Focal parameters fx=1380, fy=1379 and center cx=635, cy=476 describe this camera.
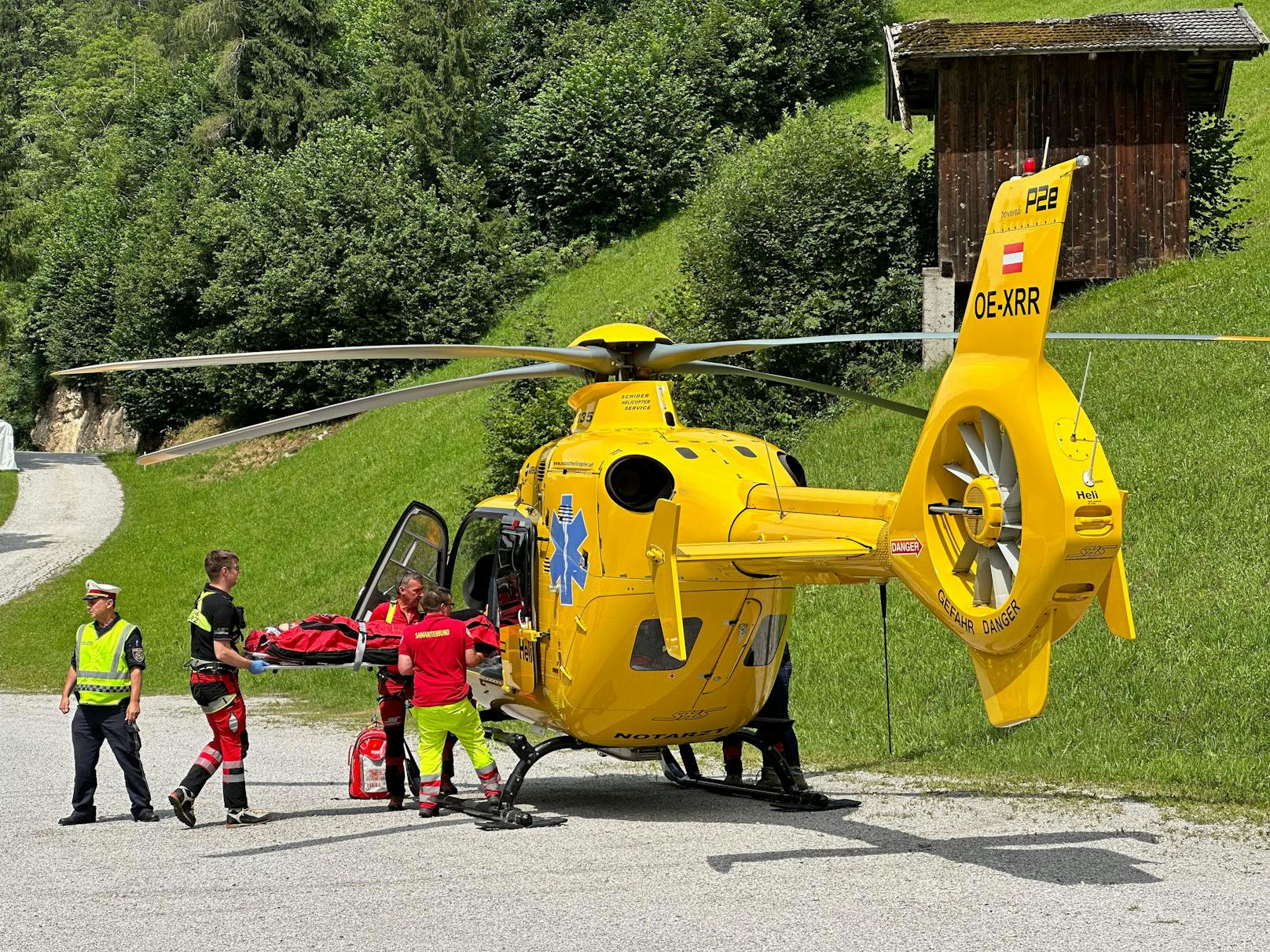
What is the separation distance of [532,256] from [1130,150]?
72.5 ft

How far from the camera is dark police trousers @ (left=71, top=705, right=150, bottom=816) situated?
1085 cm

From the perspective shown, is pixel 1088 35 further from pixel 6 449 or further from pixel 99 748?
pixel 6 449

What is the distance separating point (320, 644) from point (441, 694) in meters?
1.23

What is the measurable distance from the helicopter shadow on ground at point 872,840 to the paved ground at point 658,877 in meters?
0.03

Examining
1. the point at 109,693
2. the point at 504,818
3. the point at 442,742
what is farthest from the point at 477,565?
the point at 109,693

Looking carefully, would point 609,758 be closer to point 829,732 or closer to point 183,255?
point 829,732

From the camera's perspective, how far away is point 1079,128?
25.8m

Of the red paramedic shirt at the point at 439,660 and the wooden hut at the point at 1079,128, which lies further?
the wooden hut at the point at 1079,128

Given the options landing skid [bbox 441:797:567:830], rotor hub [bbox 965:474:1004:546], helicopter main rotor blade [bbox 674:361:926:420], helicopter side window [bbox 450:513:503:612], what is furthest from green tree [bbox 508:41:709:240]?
rotor hub [bbox 965:474:1004:546]

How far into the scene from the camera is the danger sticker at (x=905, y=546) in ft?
25.2

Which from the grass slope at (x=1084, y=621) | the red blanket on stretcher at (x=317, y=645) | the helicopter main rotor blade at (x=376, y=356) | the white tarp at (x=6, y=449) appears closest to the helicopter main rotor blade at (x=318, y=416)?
the helicopter main rotor blade at (x=376, y=356)

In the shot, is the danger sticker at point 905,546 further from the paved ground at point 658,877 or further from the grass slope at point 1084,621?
the grass slope at point 1084,621

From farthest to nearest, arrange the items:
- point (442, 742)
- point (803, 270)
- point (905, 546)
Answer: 1. point (803, 270)
2. point (442, 742)
3. point (905, 546)

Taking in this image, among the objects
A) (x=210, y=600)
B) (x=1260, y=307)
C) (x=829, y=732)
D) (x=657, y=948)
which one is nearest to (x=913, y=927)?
(x=657, y=948)
